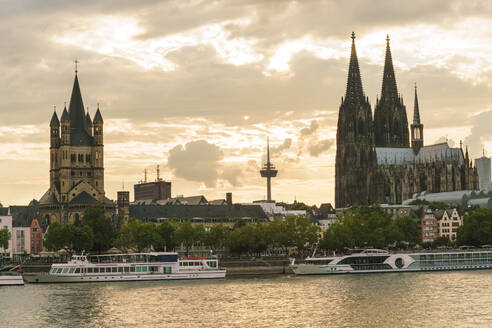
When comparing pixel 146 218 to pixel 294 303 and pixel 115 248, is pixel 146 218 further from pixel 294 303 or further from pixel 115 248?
pixel 294 303

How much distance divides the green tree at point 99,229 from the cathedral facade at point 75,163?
19.4 meters

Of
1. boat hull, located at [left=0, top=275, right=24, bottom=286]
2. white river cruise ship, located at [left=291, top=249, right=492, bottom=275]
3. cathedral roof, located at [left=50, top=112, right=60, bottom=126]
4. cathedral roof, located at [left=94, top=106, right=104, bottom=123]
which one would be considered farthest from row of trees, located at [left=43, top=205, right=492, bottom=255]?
cathedral roof, located at [left=50, top=112, right=60, bottom=126]

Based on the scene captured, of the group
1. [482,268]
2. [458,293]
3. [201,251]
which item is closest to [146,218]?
[201,251]

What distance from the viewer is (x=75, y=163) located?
18012 centimetres

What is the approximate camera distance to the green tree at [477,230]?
508ft

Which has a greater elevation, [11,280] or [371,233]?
[371,233]

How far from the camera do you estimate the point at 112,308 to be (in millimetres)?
85312

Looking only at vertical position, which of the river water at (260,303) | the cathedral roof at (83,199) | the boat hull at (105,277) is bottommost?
the river water at (260,303)

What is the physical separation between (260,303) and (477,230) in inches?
3029

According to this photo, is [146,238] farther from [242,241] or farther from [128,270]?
[128,270]

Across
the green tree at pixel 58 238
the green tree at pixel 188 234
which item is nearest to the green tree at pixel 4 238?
the green tree at pixel 58 238

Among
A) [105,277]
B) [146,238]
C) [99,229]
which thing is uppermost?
[99,229]

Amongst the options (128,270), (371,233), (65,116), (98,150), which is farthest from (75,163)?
(128,270)

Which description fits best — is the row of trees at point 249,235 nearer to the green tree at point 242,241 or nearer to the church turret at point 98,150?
the green tree at point 242,241
